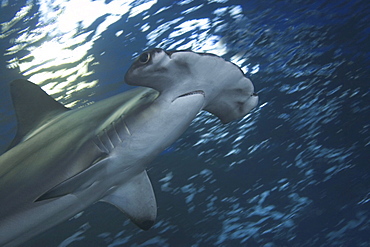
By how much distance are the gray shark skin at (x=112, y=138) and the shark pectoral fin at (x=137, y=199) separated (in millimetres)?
295

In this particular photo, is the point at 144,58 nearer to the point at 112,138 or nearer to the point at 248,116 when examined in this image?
the point at 112,138

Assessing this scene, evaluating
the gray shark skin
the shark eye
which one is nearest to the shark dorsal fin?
the gray shark skin

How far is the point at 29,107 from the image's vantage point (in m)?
4.21

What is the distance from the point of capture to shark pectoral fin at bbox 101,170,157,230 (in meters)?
3.74

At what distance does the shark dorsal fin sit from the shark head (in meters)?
2.19

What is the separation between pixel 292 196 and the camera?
55.3 feet

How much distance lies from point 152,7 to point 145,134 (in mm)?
4370

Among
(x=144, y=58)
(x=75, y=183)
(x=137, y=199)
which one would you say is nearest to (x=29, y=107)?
(x=137, y=199)

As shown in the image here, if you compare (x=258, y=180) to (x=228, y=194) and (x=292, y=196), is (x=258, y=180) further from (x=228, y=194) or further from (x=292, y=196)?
(x=292, y=196)

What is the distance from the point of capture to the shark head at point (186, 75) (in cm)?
232

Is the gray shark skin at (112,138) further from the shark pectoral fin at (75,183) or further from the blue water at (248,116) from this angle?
the blue water at (248,116)

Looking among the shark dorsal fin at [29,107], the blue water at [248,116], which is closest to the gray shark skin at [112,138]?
the shark dorsal fin at [29,107]

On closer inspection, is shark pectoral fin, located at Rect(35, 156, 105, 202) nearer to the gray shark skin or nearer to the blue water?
the gray shark skin

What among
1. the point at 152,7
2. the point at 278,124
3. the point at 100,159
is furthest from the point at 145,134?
the point at 278,124
